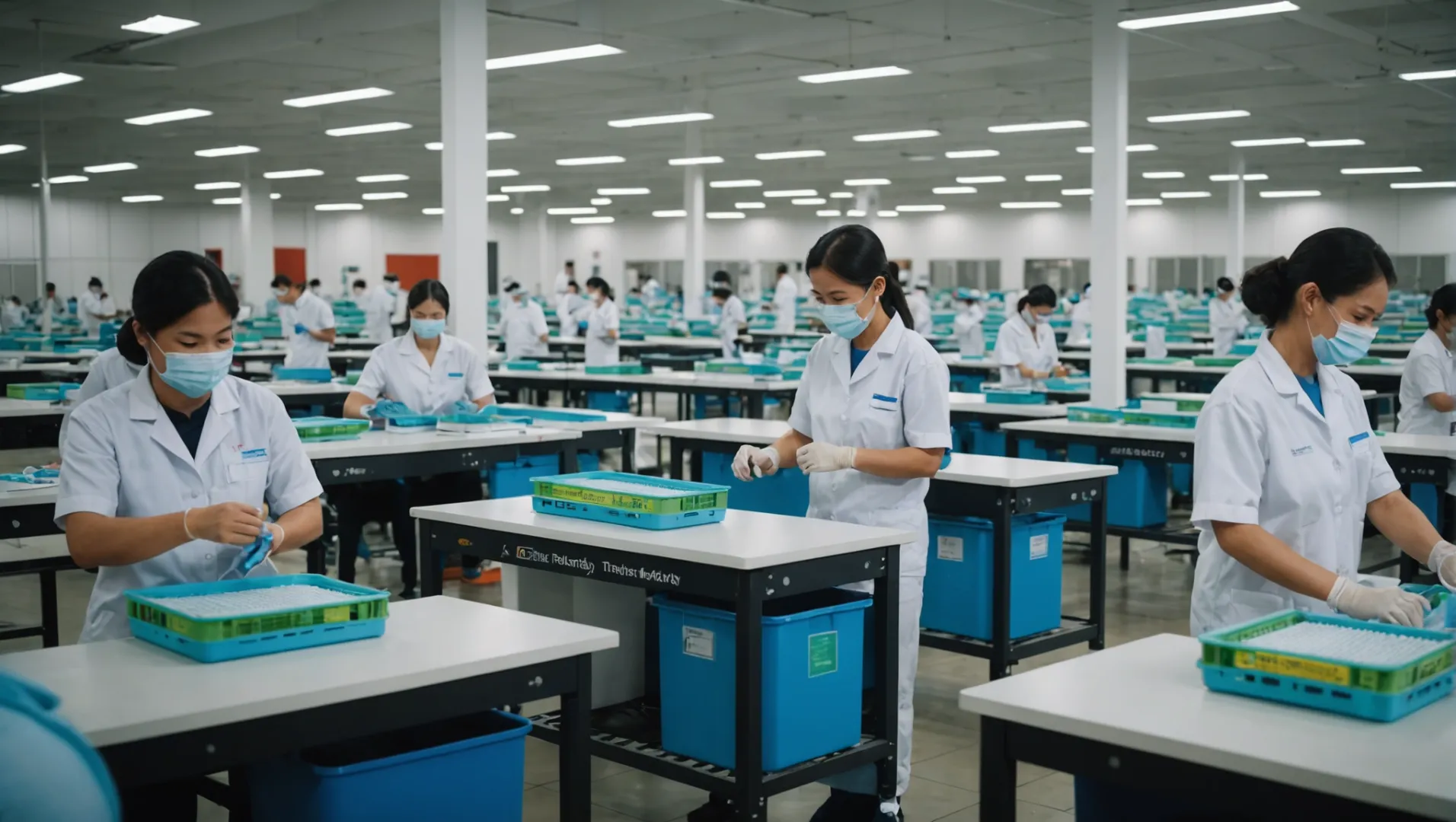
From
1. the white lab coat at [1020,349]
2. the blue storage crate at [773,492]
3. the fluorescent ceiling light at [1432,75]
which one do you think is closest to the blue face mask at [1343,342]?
the blue storage crate at [773,492]

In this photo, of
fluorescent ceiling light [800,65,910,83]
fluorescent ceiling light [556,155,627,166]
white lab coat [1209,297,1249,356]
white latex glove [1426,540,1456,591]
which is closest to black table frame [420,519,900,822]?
white latex glove [1426,540,1456,591]

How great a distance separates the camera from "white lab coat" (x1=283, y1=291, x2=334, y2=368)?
11969 mm

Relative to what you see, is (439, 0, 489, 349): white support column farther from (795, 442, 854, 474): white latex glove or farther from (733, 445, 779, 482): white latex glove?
(795, 442, 854, 474): white latex glove

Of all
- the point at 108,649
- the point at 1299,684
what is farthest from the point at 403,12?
the point at 1299,684

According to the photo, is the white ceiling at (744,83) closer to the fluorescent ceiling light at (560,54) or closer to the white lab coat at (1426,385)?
the fluorescent ceiling light at (560,54)

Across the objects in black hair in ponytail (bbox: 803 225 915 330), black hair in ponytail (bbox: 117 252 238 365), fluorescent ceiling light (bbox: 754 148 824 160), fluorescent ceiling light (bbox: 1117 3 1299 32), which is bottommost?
black hair in ponytail (bbox: 117 252 238 365)

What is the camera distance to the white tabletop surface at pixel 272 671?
2.02 metres

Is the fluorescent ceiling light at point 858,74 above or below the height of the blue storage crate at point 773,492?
above

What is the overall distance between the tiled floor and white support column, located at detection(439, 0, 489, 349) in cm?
201

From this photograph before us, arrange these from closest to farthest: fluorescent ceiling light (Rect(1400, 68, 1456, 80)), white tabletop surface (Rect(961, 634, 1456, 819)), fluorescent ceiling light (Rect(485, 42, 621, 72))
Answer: white tabletop surface (Rect(961, 634, 1456, 819)) < fluorescent ceiling light (Rect(485, 42, 621, 72)) < fluorescent ceiling light (Rect(1400, 68, 1456, 80))

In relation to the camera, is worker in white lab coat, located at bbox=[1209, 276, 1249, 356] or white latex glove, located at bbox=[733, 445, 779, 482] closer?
white latex glove, located at bbox=[733, 445, 779, 482]

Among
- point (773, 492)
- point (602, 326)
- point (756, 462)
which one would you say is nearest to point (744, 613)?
point (756, 462)

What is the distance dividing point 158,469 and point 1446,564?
2654 mm

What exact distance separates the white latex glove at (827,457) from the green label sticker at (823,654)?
0.45 m
